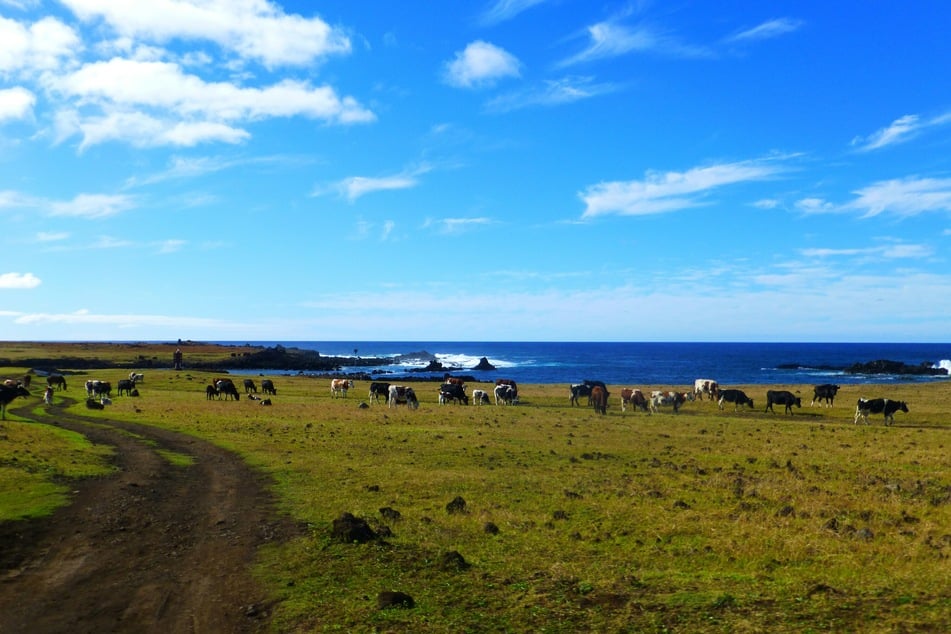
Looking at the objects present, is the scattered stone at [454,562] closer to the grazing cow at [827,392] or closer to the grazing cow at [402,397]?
the grazing cow at [402,397]

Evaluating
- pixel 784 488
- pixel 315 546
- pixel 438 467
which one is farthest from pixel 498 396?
pixel 315 546

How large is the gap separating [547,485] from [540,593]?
10.8 meters

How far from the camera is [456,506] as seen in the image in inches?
714

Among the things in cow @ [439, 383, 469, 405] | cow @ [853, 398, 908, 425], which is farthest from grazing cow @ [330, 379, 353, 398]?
cow @ [853, 398, 908, 425]

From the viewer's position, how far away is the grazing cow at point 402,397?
177 ft

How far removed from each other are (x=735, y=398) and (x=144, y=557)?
52.8 m

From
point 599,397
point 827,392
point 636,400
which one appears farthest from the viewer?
point 827,392

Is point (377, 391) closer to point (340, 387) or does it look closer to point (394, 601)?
point (340, 387)

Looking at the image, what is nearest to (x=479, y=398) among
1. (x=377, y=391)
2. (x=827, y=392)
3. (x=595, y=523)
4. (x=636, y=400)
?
(x=377, y=391)

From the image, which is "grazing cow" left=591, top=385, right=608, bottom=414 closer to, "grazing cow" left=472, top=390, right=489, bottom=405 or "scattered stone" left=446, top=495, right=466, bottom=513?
"grazing cow" left=472, top=390, right=489, bottom=405

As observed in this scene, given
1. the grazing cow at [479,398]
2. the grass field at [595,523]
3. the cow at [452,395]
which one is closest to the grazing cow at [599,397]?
the grazing cow at [479,398]

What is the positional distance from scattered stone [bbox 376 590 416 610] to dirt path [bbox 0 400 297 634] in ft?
6.12

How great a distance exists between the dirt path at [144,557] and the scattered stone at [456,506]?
4.19 m

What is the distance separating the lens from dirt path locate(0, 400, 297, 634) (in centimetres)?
1083
